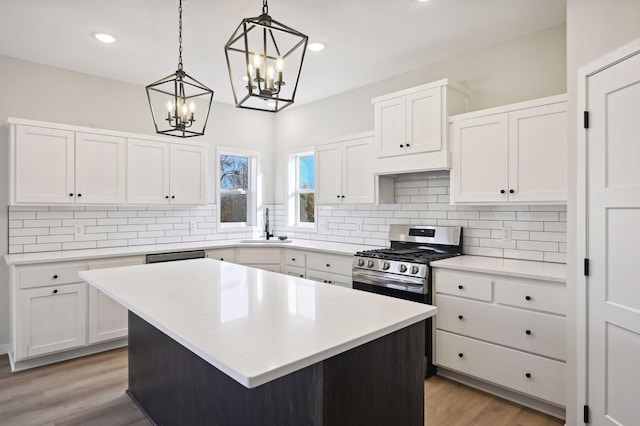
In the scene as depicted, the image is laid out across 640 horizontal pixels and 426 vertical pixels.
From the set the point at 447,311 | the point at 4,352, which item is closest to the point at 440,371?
the point at 447,311

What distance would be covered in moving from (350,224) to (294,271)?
0.86m

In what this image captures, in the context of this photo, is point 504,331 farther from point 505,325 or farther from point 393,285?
point 393,285

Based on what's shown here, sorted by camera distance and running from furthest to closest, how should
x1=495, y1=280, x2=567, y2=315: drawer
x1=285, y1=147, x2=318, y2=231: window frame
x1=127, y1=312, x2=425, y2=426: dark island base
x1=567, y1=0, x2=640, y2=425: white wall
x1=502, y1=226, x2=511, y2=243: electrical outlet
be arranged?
x1=285, y1=147, x2=318, y2=231: window frame → x1=502, y1=226, x2=511, y2=243: electrical outlet → x1=495, y1=280, x2=567, y2=315: drawer → x1=567, y1=0, x2=640, y2=425: white wall → x1=127, y1=312, x2=425, y2=426: dark island base

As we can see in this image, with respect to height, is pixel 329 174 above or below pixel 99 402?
above

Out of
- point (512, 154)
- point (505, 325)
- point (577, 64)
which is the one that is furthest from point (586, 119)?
point (505, 325)

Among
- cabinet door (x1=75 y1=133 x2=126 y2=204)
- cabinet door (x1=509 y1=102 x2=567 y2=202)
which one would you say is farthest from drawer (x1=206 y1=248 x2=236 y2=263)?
cabinet door (x1=509 y1=102 x2=567 y2=202)

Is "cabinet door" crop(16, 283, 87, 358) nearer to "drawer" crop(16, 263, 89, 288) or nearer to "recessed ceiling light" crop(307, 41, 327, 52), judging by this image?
"drawer" crop(16, 263, 89, 288)

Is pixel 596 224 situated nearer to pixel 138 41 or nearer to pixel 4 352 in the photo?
pixel 138 41

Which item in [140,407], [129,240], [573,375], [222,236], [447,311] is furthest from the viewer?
[222,236]

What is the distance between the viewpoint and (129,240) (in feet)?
13.8

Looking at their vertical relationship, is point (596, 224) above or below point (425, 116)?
below

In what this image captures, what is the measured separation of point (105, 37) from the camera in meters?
3.11

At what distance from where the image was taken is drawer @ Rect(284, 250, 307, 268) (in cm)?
425

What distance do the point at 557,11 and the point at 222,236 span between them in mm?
4141
